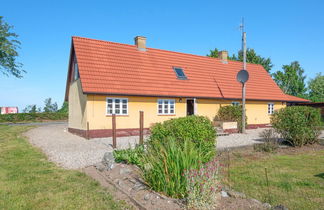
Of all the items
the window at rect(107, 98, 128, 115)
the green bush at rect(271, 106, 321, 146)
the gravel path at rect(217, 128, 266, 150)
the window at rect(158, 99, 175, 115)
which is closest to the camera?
the green bush at rect(271, 106, 321, 146)

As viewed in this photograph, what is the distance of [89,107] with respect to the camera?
15453 millimetres

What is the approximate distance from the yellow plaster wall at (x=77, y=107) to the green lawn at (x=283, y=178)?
34.6 ft

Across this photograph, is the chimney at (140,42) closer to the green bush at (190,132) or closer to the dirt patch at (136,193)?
the green bush at (190,132)

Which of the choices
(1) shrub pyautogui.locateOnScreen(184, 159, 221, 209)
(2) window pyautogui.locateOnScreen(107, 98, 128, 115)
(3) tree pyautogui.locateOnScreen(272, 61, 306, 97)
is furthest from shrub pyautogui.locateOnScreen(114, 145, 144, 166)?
(3) tree pyautogui.locateOnScreen(272, 61, 306, 97)

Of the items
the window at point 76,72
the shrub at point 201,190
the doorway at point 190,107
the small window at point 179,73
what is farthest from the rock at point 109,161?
the small window at point 179,73

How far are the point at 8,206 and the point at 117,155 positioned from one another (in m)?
3.11

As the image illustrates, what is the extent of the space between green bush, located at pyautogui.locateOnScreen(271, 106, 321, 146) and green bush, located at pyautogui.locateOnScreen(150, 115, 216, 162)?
5.96 meters

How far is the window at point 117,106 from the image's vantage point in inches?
635

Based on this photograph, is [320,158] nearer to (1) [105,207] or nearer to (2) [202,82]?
(1) [105,207]

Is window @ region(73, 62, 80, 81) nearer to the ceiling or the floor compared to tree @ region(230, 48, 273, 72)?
nearer to the floor

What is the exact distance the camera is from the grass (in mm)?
4699

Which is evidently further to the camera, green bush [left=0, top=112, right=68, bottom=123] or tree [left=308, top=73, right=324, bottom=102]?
tree [left=308, top=73, right=324, bottom=102]

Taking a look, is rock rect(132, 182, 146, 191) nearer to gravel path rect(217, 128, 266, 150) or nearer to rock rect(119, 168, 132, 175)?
rock rect(119, 168, 132, 175)

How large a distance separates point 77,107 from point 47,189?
13.1 meters
